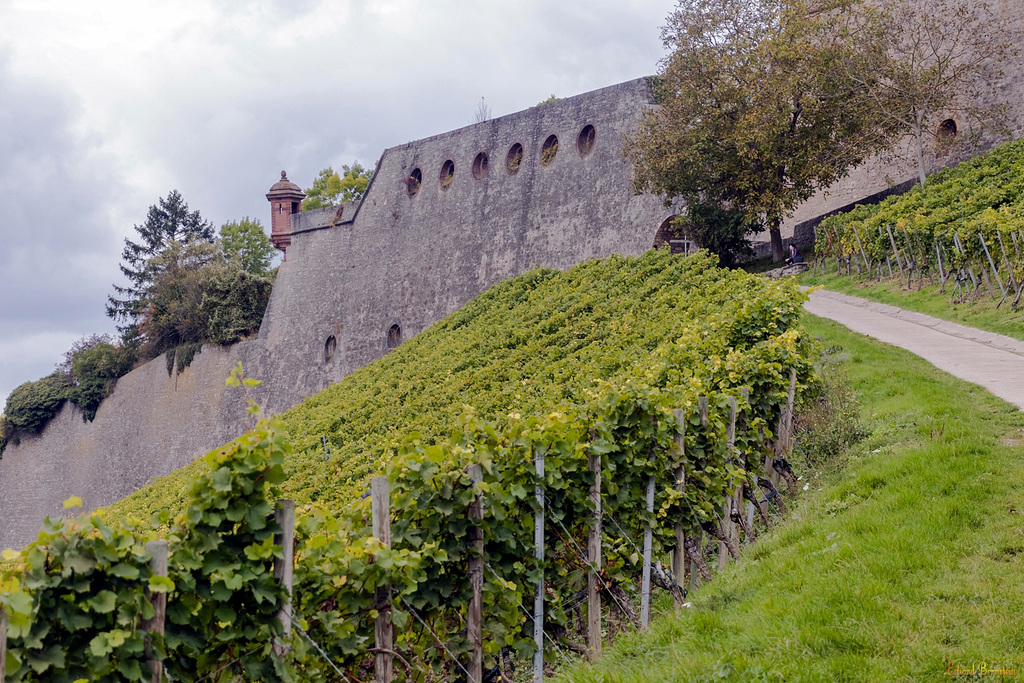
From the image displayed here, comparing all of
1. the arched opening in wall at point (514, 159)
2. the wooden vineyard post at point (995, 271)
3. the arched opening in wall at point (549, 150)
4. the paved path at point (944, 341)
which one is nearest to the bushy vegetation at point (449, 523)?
the paved path at point (944, 341)

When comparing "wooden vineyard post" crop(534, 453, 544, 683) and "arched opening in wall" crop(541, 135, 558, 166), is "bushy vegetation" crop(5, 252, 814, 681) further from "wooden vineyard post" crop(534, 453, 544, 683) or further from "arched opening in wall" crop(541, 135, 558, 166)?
"arched opening in wall" crop(541, 135, 558, 166)

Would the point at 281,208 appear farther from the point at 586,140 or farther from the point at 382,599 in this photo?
the point at 382,599

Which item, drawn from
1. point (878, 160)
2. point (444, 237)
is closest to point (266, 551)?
point (444, 237)

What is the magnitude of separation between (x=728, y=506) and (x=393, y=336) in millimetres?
22012

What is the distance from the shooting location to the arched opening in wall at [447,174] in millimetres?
26734

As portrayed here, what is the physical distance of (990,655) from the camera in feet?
12.5

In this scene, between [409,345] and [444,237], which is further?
[444,237]

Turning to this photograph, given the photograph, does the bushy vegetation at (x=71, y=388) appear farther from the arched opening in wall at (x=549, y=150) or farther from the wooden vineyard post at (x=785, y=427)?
the wooden vineyard post at (x=785, y=427)

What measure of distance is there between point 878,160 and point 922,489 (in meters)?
23.7

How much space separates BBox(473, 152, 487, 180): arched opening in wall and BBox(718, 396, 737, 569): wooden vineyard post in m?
20.3

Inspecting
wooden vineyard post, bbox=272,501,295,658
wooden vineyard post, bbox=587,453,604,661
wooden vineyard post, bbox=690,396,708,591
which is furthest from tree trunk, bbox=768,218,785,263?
wooden vineyard post, bbox=272,501,295,658

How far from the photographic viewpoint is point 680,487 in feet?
18.1

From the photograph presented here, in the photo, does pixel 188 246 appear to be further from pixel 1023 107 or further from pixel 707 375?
pixel 707 375

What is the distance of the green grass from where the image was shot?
42.8ft
